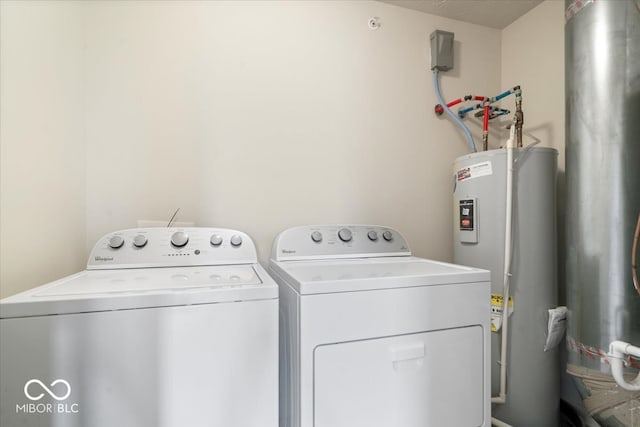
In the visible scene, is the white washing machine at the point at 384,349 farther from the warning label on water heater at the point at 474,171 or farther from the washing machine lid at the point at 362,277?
the warning label on water heater at the point at 474,171

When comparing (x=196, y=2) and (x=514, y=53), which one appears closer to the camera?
(x=196, y=2)

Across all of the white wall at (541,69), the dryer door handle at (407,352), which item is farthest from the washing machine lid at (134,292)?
the white wall at (541,69)

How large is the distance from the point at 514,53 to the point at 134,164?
87.4 inches

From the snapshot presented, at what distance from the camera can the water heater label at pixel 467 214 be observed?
55.9 inches

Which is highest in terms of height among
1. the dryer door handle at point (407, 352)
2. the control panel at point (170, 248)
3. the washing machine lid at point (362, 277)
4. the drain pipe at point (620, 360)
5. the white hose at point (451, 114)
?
the white hose at point (451, 114)

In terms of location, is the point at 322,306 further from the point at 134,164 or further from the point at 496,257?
the point at 134,164

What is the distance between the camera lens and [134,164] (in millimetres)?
1297

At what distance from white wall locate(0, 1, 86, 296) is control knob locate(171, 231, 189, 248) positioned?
14.5 inches

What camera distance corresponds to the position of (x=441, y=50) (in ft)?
5.51

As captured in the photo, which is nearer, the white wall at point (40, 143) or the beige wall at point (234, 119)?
the white wall at point (40, 143)

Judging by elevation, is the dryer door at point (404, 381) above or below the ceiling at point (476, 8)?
below

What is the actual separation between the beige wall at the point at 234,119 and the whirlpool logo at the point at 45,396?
1.35 ft

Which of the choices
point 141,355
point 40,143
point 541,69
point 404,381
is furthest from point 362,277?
point 541,69

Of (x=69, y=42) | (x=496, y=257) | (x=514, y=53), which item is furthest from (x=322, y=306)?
(x=514, y=53)
